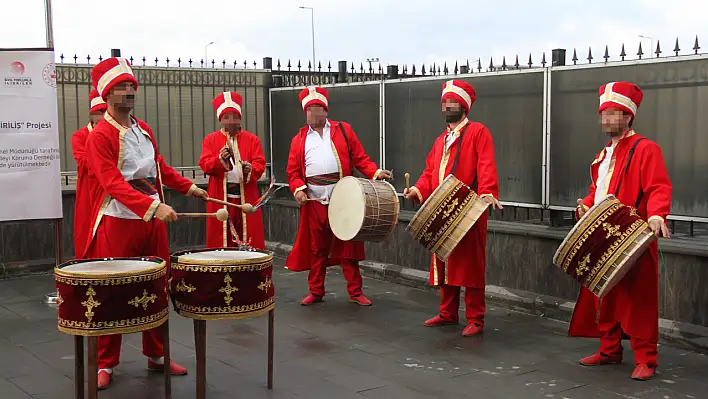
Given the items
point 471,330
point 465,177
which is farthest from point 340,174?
point 471,330

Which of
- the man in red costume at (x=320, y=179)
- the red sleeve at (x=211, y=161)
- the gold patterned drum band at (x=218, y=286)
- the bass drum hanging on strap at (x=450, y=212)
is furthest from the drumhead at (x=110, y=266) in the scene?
the man in red costume at (x=320, y=179)

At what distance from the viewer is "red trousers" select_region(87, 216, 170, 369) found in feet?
16.7

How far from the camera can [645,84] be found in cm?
679

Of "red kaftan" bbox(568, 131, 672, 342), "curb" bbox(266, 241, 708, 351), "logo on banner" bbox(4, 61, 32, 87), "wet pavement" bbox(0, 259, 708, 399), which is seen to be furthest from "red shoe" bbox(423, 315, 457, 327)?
"logo on banner" bbox(4, 61, 32, 87)

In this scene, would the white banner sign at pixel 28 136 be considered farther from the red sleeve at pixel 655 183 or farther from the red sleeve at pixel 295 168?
the red sleeve at pixel 655 183

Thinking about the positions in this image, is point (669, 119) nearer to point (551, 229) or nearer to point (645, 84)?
point (645, 84)

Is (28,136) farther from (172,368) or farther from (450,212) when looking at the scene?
(450,212)

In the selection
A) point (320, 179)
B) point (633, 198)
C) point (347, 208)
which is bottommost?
point (347, 208)

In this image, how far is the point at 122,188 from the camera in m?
4.82

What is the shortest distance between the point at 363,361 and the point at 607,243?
Result: 189 centimetres

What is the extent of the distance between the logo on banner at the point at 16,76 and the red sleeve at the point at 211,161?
187 centimetres

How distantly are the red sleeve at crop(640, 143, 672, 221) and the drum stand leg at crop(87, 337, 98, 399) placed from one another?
3.37 meters

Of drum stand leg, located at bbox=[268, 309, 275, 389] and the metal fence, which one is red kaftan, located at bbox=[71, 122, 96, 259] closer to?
drum stand leg, located at bbox=[268, 309, 275, 389]

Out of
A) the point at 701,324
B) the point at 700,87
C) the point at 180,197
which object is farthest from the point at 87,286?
the point at 180,197
